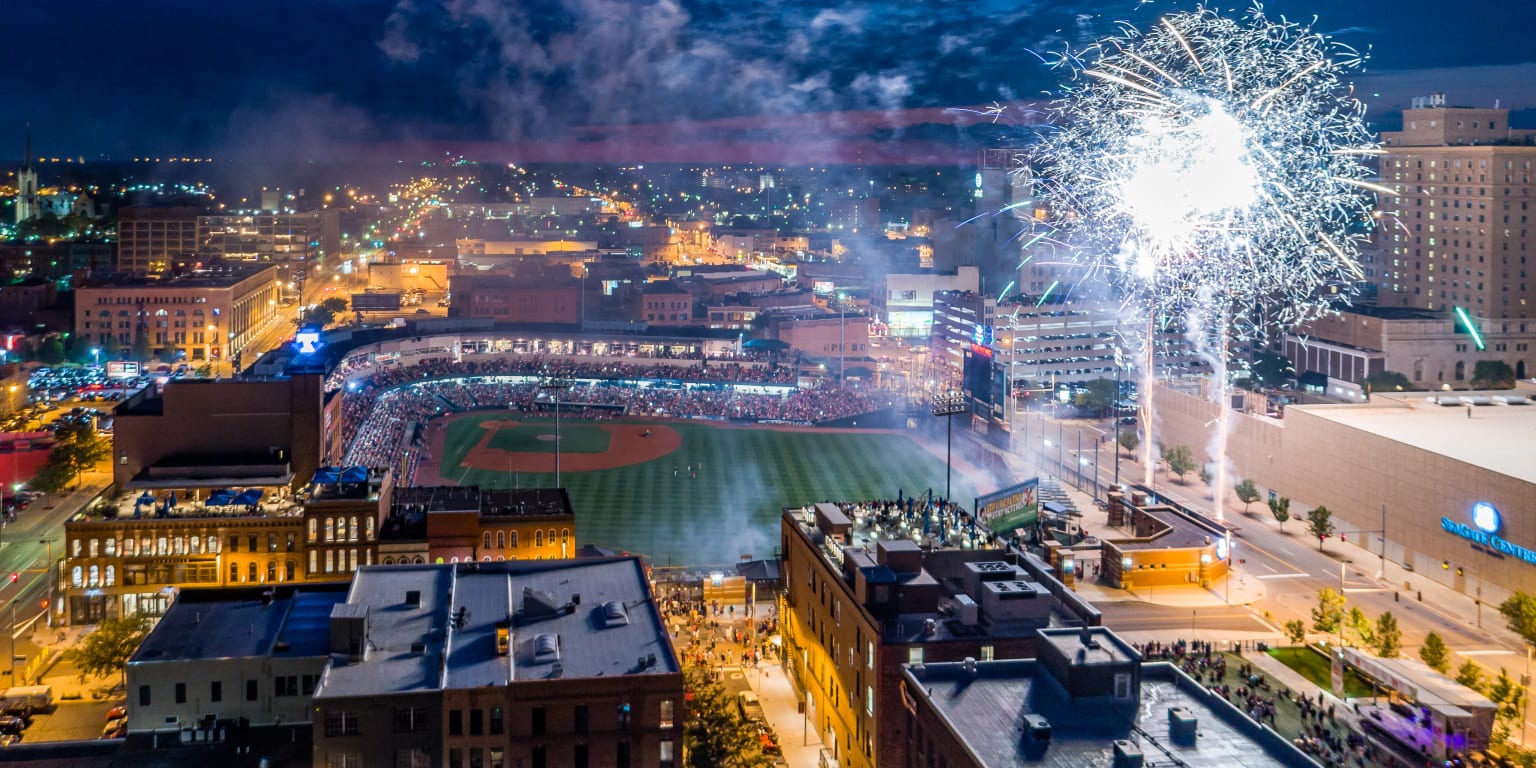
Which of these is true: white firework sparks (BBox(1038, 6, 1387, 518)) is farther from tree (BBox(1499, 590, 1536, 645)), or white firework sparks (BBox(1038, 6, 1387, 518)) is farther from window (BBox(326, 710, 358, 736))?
window (BBox(326, 710, 358, 736))

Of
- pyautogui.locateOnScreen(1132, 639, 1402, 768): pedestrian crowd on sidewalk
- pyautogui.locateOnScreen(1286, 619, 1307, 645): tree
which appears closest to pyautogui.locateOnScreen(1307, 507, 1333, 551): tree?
pyautogui.locateOnScreen(1286, 619, 1307, 645): tree

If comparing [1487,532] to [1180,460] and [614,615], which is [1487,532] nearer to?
[1180,460]

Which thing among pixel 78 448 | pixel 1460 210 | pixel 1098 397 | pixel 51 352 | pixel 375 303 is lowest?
pixel 78 448

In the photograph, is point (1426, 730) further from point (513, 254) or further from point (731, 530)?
point (513, 254)

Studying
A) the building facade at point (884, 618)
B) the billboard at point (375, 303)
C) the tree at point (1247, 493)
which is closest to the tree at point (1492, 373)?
the tree at point (1247, 493)

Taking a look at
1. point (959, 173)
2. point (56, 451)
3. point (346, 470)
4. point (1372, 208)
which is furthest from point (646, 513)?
point (959, 173)

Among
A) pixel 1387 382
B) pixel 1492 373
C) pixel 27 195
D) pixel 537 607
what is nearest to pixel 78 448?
pixel 537 607
